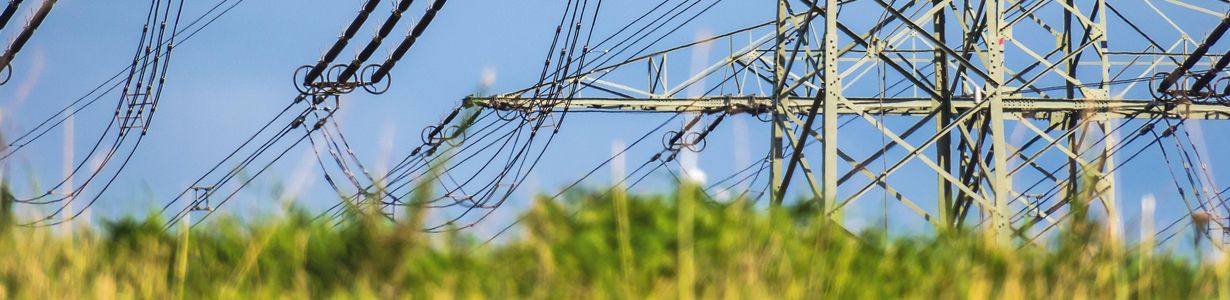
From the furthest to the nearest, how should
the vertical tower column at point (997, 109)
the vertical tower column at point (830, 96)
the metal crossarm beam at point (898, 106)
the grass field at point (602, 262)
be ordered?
the metal crossarm beam at point (898, 106)
the vertical tower column at point (997, 109)
the vertical tower column at point (830, 96)
the grass field at point (602, 262)

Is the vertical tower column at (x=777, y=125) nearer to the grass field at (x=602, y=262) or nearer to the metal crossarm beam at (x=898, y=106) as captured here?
the metal crossarm beam at (x=898, y=106)

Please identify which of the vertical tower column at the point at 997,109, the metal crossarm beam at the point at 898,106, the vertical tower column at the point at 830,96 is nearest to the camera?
the vertical tower column at the point at 830,96

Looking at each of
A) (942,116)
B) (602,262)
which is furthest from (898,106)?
(602,262)

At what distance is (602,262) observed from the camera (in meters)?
6.77

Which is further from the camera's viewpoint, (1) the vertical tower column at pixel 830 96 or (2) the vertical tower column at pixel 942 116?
(2) the vertical tower column at pixel 942 116

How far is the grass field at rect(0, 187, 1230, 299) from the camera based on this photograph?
257 inches

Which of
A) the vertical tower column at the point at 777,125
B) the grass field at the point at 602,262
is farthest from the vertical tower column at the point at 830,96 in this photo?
the grass field at the point at 602,262

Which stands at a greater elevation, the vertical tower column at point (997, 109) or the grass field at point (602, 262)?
the vertical tower column at point (997, 109)

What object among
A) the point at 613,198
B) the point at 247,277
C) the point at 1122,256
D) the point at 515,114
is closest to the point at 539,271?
the point at 613,198

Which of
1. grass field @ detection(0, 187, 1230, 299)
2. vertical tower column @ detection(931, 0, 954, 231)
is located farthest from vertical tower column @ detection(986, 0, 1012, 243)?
grass field @ detection(0, 187, 1230, 299)

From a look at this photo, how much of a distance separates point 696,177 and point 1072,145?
1289cm

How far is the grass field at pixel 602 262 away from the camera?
652 centimetres

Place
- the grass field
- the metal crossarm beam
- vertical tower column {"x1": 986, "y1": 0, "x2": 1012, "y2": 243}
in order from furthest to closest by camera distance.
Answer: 1. the metal crossarm beam
2. vertical tower column {"x1": 986, "y1": 0, "x2": 1012, "y2": 243}
3. the grass field

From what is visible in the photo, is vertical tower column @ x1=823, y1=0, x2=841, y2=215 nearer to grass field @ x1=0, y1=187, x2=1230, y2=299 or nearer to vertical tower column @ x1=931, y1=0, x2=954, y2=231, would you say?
vertical tower column @ x1=931, y1=0, x2=954, y2=231
